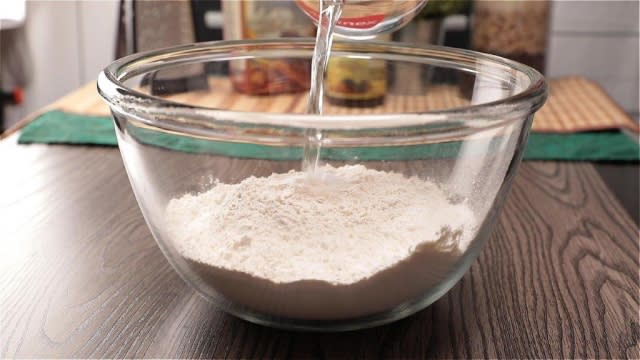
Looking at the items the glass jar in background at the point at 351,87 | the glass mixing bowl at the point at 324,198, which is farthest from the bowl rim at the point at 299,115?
the glass jar in background at the point at 351,87

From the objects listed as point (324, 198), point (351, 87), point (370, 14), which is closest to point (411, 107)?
point (351, 87)

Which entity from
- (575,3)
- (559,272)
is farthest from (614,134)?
(575,3)

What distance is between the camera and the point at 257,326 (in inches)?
20.6

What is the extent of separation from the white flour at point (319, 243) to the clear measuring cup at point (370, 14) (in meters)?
0.26

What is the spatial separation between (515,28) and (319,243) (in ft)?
3.18

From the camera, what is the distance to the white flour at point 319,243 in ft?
1.53

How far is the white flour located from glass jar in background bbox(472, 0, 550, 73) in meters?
0.88

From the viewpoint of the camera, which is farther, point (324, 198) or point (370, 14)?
point (370, 14)

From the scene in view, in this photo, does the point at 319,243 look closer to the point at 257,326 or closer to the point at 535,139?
the point at 257,326

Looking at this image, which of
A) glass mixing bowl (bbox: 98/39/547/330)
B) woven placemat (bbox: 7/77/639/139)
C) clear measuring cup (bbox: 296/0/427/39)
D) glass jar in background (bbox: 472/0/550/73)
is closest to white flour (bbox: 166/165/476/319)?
glass mixing bowl (bbox: 98/39/547/330)

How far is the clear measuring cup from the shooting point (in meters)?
0.72

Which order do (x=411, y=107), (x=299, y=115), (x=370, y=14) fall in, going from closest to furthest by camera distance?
(x=299, y=115) → (x=370, y=14) → (x=411, y=107)

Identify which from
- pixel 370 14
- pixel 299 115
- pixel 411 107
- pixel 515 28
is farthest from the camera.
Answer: pixel 515 28

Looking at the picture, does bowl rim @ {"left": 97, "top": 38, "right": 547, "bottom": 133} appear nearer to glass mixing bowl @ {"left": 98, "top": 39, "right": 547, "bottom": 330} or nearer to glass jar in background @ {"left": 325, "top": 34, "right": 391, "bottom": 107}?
glass mixing bowl @ {"left": 98, "top": 39, "right": 547, "bottom": 330}
